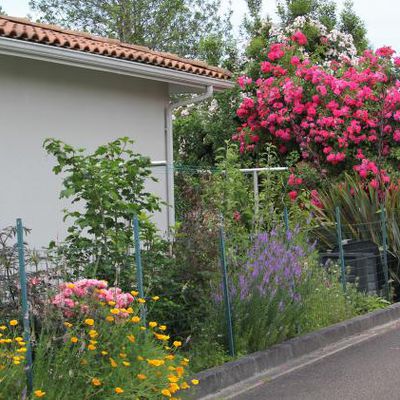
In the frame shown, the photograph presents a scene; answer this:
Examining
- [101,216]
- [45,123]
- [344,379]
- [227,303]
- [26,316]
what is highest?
[45,123]

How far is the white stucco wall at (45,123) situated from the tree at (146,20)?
22.1m

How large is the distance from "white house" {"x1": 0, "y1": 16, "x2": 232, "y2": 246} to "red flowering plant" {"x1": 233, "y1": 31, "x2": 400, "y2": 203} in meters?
3.44

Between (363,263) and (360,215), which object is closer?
(363,263)

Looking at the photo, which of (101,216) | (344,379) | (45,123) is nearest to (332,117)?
(45,123)

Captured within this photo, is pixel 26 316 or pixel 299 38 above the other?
pixel 299 38

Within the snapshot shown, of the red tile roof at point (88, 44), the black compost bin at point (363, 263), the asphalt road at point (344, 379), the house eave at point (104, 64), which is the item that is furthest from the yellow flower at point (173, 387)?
the black compost bin at point (363, 263)

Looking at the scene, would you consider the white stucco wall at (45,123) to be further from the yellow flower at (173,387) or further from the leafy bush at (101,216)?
the yellow flower at (173,387)

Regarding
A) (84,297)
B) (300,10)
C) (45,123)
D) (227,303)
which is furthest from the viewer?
(300,10)

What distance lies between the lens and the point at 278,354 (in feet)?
25.1

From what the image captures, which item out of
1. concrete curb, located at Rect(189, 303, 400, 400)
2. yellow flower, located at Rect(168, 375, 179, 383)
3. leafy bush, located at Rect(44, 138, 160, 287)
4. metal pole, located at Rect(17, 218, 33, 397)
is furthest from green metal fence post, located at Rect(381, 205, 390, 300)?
metal pole, located at Rect(17, 218, 33, 397)

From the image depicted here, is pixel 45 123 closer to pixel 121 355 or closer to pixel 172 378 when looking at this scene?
pixel 121 355

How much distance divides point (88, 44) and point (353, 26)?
1331 cm

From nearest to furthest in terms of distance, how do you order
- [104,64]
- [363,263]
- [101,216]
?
[101,216], [104,64], [363,263]

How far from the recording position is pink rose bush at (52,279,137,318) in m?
5.45
